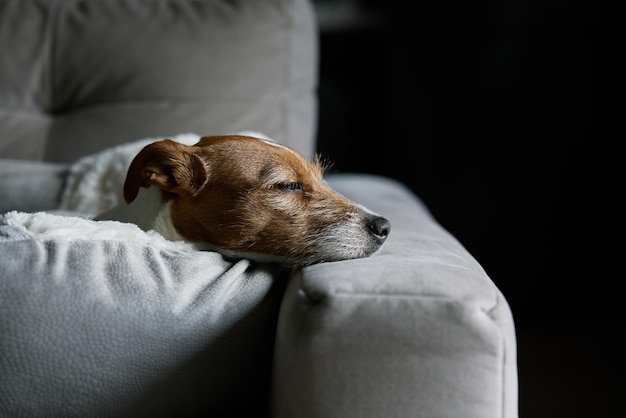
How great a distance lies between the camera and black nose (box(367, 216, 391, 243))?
1.27 metres

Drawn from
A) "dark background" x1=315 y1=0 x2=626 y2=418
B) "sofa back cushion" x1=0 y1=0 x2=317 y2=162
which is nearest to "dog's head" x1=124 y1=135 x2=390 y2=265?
"sofa back cushion" x1=0 y1=0 x2=317 y2=162

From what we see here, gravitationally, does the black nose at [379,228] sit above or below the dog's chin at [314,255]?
above

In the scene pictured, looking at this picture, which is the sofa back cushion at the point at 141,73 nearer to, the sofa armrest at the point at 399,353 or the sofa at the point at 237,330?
the sofa at the point at 237,330

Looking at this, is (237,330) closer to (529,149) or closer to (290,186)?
(290,186)

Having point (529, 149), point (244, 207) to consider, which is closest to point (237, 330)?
point (244, 207)

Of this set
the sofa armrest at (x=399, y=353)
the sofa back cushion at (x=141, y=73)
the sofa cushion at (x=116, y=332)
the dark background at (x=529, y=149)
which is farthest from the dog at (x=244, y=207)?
the dark background at (x=529, y=149)

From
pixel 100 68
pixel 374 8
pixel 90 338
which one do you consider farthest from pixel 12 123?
pixel 374 8

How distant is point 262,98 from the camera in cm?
198

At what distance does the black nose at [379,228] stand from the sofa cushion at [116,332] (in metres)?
0.28

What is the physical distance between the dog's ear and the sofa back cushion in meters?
0.60

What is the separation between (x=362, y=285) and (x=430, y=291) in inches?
3.8

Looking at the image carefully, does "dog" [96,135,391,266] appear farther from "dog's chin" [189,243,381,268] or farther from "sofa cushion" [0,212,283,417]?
"sofa cushion" [0,212,283,417]

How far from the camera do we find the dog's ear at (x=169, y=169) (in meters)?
1.30

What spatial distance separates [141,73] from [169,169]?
0.74 metres
